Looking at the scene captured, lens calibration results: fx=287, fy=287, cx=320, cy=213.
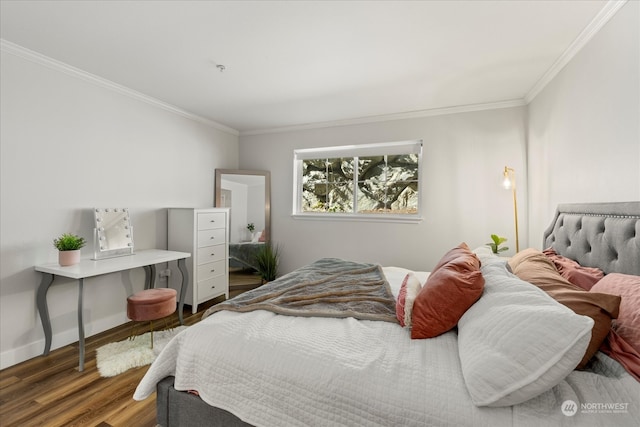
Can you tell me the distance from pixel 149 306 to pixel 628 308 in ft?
9.66

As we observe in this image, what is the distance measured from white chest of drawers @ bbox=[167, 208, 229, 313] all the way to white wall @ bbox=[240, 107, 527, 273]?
1015 mm

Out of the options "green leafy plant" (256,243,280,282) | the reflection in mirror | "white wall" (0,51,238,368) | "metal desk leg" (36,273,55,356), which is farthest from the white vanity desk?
"green leafy plant" (256,243,280,282)

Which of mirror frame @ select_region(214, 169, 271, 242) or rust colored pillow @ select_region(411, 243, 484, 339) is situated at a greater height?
mirror frame @ select_region(214, 169, 271, 242)

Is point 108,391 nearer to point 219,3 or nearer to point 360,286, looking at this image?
point 360,286

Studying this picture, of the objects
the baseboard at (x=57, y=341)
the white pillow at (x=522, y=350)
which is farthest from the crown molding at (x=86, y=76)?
the white pillow at (x=522, y=350)

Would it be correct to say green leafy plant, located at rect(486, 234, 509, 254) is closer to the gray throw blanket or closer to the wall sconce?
the wall sconce

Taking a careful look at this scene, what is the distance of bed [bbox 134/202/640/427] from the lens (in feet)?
2.91

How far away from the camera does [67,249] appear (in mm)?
2377

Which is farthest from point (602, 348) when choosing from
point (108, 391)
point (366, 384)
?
point (108, 391)

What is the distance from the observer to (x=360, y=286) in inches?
80.5

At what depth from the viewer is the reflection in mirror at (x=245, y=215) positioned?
420 centimetres

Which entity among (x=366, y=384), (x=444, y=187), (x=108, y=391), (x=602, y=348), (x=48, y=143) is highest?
(x=48, y=143)

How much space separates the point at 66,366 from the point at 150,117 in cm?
255

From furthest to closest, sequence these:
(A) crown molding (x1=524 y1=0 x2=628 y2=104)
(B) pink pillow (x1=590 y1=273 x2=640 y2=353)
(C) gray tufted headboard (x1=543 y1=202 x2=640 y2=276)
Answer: (A) crown molding (x1=524 y1=0 x2=628 y2=104), (C) gray tufted headboard (x1=543 y1=202 x2=640 y2=276), (B) pink pillow (x1=590 y1=273 x2=640 y2=353)
